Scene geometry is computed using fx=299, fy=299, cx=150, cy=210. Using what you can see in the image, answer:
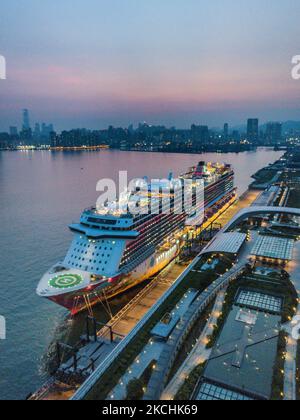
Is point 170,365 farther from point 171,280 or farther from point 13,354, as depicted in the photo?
point 171,280

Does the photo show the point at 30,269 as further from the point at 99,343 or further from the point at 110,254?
the point at 99,343

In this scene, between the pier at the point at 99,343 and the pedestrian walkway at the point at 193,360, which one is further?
the pier at the point at 99,343

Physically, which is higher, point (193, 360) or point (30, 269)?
point (193, 360)

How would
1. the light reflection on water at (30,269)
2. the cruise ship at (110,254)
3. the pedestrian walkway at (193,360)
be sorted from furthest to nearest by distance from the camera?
1. the cruise ship at (110,254)
2. the light reflection on water at (30,269)
3. the pedestrian walkway at (193,360)

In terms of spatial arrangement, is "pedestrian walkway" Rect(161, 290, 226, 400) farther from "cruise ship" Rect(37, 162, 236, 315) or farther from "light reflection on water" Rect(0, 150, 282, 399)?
"light reflection on water" Rect(0, 150, 282, 399)

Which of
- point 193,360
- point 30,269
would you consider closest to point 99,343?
point 193,360

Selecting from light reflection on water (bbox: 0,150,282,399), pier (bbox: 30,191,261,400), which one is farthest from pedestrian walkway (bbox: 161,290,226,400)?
light reflection on water (bbox: 0,150,282,399)

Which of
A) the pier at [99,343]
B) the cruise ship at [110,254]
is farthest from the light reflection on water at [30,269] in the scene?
the cruise ship at [110,254]

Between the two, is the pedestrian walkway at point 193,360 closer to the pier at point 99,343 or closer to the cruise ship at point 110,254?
the pier at point 99,343
